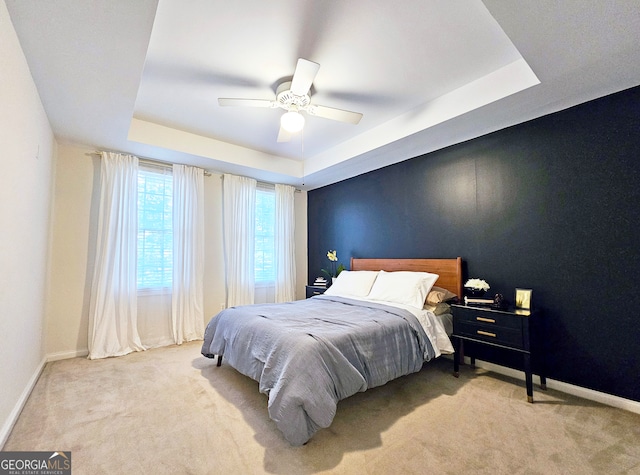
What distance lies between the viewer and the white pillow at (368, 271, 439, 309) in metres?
3.01

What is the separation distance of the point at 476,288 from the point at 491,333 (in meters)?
0.47

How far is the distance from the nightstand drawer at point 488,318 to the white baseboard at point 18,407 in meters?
3.51

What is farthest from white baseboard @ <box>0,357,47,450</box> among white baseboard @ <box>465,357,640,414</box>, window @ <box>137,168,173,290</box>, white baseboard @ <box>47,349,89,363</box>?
white baseboard @ <box>465,357,640,414</box>

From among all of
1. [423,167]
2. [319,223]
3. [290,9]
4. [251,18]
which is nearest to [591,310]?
[423,167]

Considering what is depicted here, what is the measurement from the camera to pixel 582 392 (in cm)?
236

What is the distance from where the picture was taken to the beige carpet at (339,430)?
1.60 m

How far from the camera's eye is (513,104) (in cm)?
249

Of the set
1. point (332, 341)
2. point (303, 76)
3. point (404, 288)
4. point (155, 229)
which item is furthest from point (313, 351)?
point (155, 229)

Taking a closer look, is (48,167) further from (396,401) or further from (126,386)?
(396,401)

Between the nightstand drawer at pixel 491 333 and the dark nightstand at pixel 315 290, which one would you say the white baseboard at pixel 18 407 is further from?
the nightstand drawer at pixel 491 333

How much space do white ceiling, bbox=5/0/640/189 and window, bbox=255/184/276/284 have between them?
1619 millimetres

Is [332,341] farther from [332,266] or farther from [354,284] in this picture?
[332,266]

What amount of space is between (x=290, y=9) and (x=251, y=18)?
277mm

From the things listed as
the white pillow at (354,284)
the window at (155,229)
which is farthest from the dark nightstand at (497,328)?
the window at (155,229)
